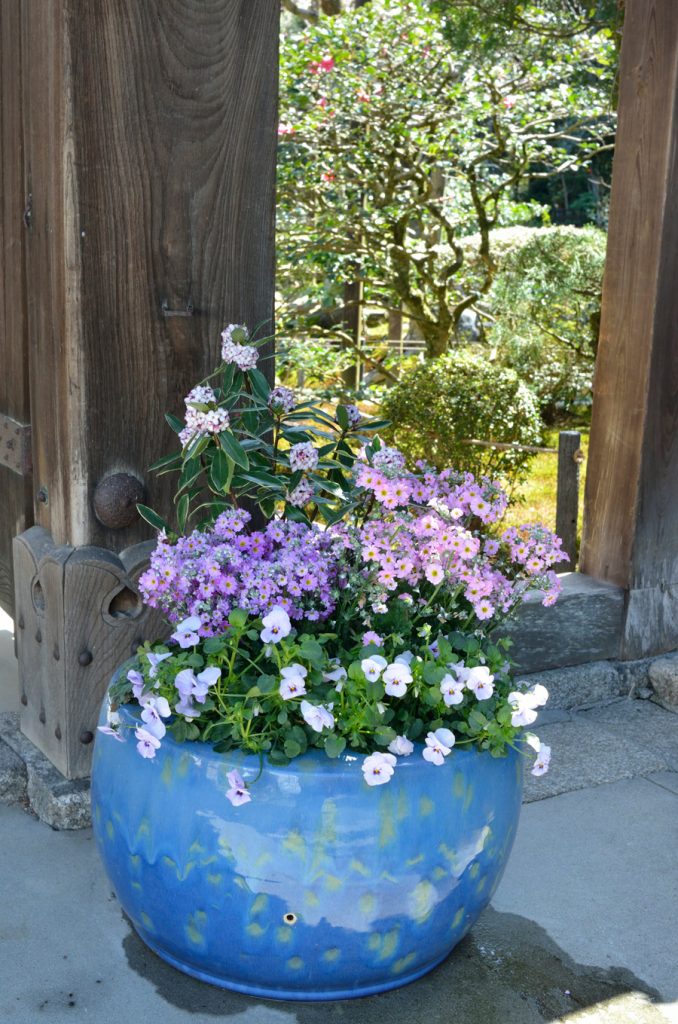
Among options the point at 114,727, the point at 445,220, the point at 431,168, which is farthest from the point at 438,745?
the point at 445,220

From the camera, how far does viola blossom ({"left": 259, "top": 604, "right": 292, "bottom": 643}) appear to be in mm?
1740

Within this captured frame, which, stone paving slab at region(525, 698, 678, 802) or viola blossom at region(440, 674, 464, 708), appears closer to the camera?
viola blossom at region(440, 674, 464, 708)

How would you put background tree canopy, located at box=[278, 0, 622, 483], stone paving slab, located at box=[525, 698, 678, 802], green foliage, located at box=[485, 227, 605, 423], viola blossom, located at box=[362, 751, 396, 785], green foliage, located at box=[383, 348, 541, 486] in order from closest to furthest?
viola blossom, located at box=[362, 751, 396, 785] → stone paving slab, located at box=[525, 698, 678, 802] → green foliage, located at box=[383, 348, 541, 486] → background tree canopy, located at box=[278, 0, 622, 483] → green foliage, located at box=[485, 227, 605, 423]

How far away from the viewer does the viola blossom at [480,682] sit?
5.84 ft

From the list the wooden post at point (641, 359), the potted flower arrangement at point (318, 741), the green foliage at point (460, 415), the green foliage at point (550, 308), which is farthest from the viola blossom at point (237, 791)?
the green foliage at point (550, 308)

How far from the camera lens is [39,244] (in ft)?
7.65

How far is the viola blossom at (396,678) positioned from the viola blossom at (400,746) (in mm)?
75

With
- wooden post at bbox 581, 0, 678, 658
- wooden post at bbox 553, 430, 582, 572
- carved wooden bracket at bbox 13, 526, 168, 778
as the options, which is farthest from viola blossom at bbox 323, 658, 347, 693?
wooden post at bbox 553, 430, 582, 572

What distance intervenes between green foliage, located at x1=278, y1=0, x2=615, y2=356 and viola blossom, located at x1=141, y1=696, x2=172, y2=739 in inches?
192

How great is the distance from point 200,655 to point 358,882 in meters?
0.43

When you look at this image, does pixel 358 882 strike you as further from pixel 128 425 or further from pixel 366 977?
pixel 128 425

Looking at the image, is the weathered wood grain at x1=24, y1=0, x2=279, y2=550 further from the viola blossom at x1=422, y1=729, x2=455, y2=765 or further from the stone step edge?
the viola blossom at x1=422, y1=729, x2=455, y2=765

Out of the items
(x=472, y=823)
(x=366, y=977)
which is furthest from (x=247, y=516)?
(x=366, y=977)

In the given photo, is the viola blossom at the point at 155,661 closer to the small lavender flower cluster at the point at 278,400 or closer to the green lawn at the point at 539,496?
the small lavender flower cluster at the point at 278,400
